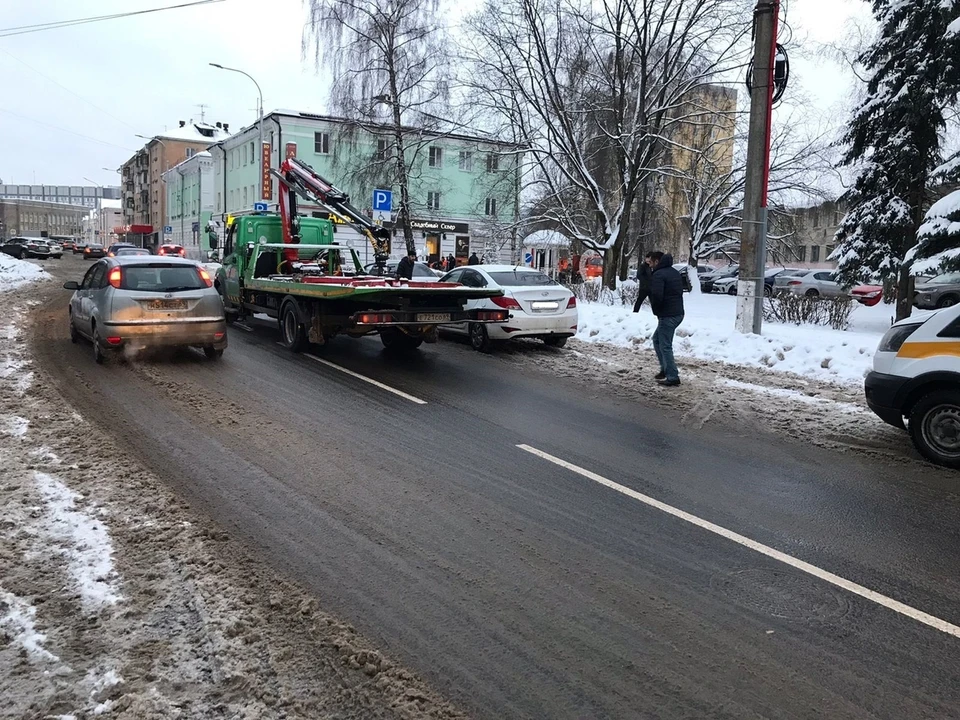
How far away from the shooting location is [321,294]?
11227 mm

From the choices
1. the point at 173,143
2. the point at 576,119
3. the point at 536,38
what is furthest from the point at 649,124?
the point at 173,143

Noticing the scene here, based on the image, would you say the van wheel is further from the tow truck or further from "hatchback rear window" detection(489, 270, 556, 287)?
"hatchback rear window" detection(489, 270, 556, 287)

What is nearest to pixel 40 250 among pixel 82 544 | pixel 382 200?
pixel 382 200

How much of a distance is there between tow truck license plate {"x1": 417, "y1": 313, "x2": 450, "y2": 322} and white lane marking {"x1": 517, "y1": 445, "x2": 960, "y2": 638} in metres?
5.16

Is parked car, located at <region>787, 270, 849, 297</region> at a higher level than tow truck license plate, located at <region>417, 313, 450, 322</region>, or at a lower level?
higher

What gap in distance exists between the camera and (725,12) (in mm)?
24562

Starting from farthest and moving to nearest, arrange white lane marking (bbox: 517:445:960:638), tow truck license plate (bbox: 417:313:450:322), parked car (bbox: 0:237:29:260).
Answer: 1. parked car (bbox: 0:237:29:260)
2. tow truck license plate (bbox: 417:313:450:322)
3. white lane marking (bbox: 517:445:960:638)

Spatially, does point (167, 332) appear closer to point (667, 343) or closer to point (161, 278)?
point (161, 278)

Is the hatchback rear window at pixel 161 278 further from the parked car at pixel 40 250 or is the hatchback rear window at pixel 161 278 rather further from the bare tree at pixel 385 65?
the parked car at pixel 40 250

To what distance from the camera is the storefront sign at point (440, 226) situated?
5250 cm

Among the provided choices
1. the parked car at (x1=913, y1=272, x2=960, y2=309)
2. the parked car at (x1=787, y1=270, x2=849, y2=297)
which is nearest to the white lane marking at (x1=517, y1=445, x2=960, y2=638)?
the parked car at (x1=913, y1=272, x2=960, y2=309)

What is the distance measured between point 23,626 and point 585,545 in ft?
9.79

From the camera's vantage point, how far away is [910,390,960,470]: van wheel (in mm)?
6604

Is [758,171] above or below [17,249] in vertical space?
above
